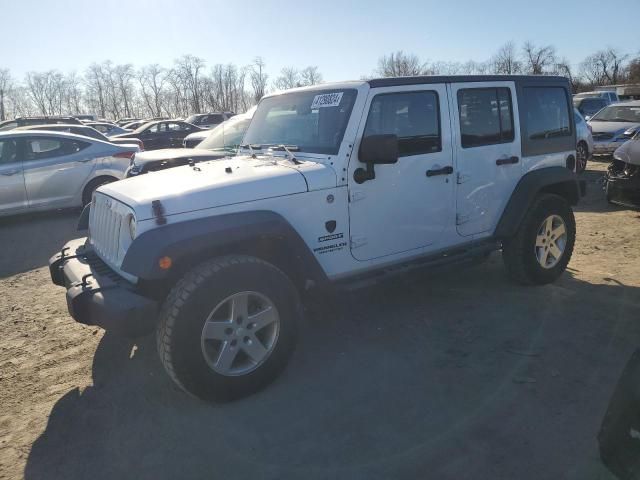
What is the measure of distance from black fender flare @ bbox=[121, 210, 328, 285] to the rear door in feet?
22.1

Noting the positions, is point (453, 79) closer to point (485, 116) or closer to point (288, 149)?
point (485, 116)

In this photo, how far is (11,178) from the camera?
27.2ft

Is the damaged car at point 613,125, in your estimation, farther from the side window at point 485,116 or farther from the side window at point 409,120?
the side window at point 409,120

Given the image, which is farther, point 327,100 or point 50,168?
point 50,168

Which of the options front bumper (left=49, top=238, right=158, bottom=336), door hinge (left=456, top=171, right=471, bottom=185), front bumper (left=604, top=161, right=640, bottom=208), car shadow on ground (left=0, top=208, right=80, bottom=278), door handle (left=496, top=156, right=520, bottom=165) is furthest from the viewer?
front bumper (left=604, top=161, right=640, bottom=208)

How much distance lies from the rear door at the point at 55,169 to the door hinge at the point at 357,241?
6930 mm

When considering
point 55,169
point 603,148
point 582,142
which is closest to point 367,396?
point 55,169

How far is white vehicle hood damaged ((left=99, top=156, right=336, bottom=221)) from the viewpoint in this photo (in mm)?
3086

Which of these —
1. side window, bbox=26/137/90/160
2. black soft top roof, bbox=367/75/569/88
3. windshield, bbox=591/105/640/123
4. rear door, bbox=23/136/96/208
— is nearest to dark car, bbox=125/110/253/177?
rear door, bbox=23/136/96/208

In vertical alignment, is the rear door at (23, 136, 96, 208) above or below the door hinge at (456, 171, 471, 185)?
above

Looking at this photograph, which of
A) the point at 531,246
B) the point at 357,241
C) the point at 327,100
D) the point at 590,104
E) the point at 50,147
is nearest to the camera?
the point at 357,241

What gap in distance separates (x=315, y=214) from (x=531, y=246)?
8.06 feet

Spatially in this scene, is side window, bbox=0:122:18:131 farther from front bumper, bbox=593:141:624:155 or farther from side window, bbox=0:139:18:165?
front bumper, bbox=593:141:624:155

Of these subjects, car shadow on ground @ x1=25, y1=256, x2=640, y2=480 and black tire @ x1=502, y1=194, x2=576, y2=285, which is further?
black tire @ x1=502, y1=194, x2=576, y2=285
